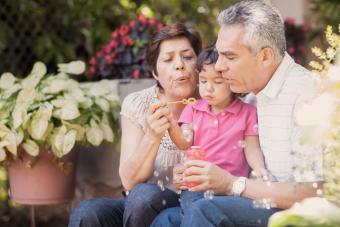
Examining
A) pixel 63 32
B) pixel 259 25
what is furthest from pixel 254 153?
pixel 63 32

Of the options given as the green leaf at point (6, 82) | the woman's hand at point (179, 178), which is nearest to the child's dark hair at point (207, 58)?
the woman's hand at point (179, 178)

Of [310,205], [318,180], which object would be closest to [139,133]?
[318,180]

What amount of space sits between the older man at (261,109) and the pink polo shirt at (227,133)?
6.0 inches

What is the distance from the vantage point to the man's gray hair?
236 centimetres

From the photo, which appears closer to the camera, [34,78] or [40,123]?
[40,123]

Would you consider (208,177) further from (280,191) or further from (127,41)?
(127,41)

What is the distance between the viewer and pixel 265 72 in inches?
95.5

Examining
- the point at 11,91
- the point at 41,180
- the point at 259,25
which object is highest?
the point at 259,25

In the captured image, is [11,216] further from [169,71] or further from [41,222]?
[169,71]

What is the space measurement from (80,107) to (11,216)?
5.63 feet

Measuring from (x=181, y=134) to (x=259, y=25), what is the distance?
540mm

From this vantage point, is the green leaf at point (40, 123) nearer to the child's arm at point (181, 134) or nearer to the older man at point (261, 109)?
the child's arm at point (181, 134)

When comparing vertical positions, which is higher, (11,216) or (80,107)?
(80,107)

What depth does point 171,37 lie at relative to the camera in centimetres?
289
